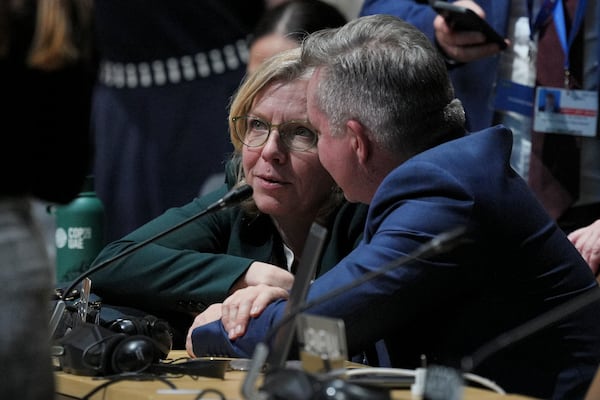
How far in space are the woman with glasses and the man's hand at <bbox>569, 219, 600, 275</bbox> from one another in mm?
543

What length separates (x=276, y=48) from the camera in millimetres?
3848

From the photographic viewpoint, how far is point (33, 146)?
1318mm

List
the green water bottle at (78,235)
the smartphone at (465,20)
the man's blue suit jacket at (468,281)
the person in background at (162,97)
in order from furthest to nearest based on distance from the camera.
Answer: the person in background at (162,97)
the green water bottle at (78,235)
the smartphone at (465,20)
the man's blue suit jacket at (468,281)

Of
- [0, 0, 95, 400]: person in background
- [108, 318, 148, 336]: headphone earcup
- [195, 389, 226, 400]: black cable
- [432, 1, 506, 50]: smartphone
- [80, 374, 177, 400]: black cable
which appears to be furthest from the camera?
[432, 1, 506, 50]: smartphone

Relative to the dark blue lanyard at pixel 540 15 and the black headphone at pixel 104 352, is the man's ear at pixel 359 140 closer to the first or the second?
the black headphone at pixel 104 352

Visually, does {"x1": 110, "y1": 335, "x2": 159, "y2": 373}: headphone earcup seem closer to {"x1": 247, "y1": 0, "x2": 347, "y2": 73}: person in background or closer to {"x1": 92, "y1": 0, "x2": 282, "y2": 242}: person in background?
{"x1": 247, "y1": 0, "x2": 347, "y2": 73}: person in background

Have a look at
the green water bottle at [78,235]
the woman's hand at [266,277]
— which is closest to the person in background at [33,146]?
the woman's hand at [266,277]

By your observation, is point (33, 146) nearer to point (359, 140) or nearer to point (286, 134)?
point (359, 140)

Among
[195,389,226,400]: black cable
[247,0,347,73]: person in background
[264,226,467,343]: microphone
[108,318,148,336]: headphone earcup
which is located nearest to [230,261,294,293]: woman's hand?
[108,318,148,336]: headphone earcup

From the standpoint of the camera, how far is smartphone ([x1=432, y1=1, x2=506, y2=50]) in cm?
305

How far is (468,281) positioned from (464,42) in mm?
1139

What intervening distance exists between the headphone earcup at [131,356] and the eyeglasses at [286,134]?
0.98 m

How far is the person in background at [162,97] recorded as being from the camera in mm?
4562

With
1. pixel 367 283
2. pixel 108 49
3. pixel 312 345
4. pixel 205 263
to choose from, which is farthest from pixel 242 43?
pixel 312 345
